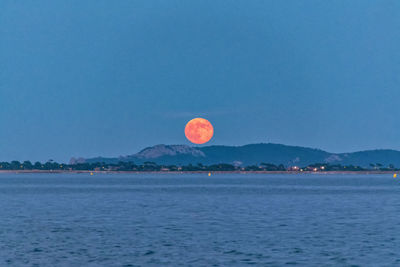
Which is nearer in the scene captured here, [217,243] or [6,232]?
[217,243]

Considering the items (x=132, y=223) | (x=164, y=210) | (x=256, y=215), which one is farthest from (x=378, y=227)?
(x=164, y=210)

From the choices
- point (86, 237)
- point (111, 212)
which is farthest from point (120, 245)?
point (111, 212)

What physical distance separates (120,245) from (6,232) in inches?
610

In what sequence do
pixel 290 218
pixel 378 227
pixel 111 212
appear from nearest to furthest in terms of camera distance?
pixel 378 227 → pixel 290 218 → pixel 111 212

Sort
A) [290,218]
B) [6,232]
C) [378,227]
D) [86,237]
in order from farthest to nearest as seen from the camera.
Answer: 1. [290,218]
2. [378,227]
3. [6,232]
4. [86,237]

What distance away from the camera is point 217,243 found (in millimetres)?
51688

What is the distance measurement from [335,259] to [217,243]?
1126 centimetres

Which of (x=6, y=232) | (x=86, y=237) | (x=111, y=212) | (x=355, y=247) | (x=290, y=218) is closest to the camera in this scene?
(x=355, y=247)

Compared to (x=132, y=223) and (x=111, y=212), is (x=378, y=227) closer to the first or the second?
(x=132, y=223)

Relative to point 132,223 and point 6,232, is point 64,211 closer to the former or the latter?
point 132,223

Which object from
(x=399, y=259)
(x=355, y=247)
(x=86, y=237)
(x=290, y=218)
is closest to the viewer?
(x=399, y=259)

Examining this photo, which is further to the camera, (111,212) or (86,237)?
(111,212)

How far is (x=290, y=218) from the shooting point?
76.6m

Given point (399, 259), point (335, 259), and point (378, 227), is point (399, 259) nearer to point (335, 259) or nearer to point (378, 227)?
point (335, 259)
